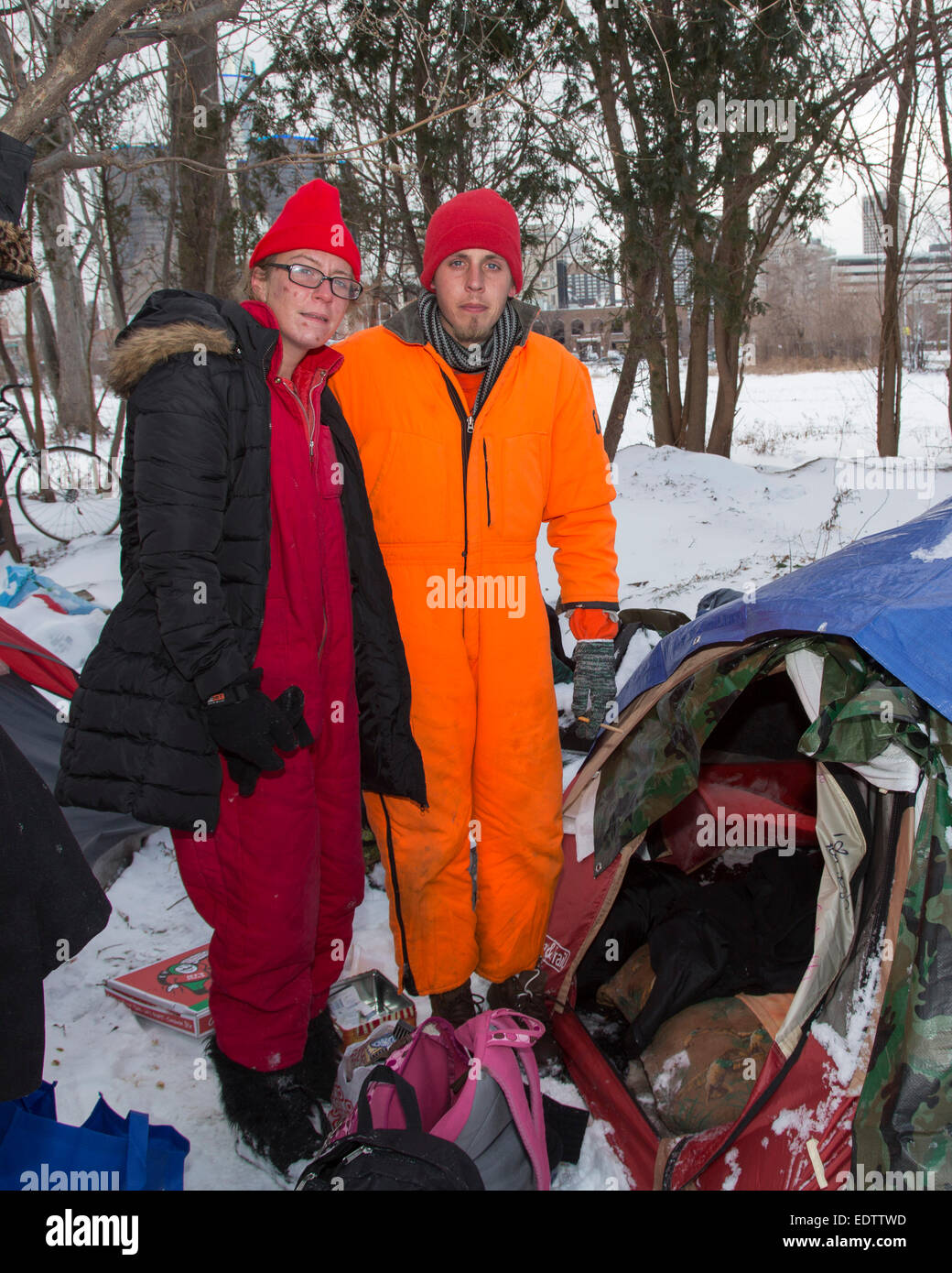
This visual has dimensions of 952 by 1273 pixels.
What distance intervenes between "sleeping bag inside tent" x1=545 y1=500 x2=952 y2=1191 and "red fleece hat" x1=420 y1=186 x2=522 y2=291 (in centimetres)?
106

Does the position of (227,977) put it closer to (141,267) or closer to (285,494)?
(285,494)

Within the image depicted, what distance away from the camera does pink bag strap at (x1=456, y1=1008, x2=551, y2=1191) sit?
6.24 feet

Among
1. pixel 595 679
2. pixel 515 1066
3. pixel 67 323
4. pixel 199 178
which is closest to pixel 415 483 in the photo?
pixel 595 679

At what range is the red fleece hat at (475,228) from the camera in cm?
225

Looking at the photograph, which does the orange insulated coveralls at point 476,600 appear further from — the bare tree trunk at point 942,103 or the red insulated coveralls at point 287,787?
the bare tree trunk at point 942,103

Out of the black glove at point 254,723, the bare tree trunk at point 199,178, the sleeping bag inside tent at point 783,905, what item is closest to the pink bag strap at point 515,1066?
the sleeping bag inside tent at point 783,905

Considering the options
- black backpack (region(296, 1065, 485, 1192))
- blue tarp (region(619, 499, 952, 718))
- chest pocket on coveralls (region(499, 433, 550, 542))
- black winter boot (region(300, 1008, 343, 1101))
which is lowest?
black winter boot (region(300, 1008, 343, 1101))

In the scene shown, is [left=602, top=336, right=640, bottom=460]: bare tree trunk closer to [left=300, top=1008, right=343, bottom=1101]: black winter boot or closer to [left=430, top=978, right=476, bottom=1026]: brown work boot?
[left=430, top=978, right=476, bottom=1026]: brown work boot

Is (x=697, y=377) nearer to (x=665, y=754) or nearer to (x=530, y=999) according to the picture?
(x=665, y=754)

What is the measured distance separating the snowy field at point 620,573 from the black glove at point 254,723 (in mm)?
994

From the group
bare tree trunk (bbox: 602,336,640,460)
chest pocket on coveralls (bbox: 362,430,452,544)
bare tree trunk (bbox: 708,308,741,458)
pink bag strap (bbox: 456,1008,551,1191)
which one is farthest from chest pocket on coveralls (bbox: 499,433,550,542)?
bare tree trunk (bbox: 708,308,741,458)

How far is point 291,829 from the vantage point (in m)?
2.05

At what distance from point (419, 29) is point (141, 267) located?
4.75m
